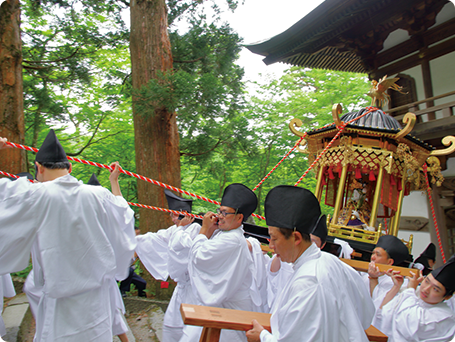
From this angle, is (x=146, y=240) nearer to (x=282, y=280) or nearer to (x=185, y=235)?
(x=185, y=235)

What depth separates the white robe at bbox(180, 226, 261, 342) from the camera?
2826 millimetres

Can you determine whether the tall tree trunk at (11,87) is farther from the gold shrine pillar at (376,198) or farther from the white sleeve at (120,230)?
the gold shrine pillar at (376,198)

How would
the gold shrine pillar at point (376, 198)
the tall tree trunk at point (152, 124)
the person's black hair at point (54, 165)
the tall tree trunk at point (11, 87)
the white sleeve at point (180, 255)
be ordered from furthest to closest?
the tall tree trunk at point (152, 124)
the tall tree trunk at point (11, 87)
the gold shrine pillar at point (376, 198)
the white sleeve at point (180, 255)
the person's black hair at point (54, 165)

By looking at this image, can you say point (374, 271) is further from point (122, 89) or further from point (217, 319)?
point (122, 89)

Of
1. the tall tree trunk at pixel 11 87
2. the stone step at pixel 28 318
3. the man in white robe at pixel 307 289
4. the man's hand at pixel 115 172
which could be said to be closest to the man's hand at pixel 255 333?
the man in white robe at pixel 307 289

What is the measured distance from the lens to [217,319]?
1933 millimetres

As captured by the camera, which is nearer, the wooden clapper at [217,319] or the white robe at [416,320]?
the wooden clapper at [217,319]

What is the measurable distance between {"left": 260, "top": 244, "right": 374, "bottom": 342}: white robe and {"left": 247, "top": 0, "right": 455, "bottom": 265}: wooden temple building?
330cm

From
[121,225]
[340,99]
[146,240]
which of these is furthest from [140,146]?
[340,99]

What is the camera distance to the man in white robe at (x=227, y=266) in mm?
2834

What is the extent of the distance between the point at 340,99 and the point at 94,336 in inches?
436

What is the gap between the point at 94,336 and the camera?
8.57ft

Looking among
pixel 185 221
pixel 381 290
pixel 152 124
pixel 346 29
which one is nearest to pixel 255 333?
pixel 185 221

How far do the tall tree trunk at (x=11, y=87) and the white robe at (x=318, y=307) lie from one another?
16.8 feet
